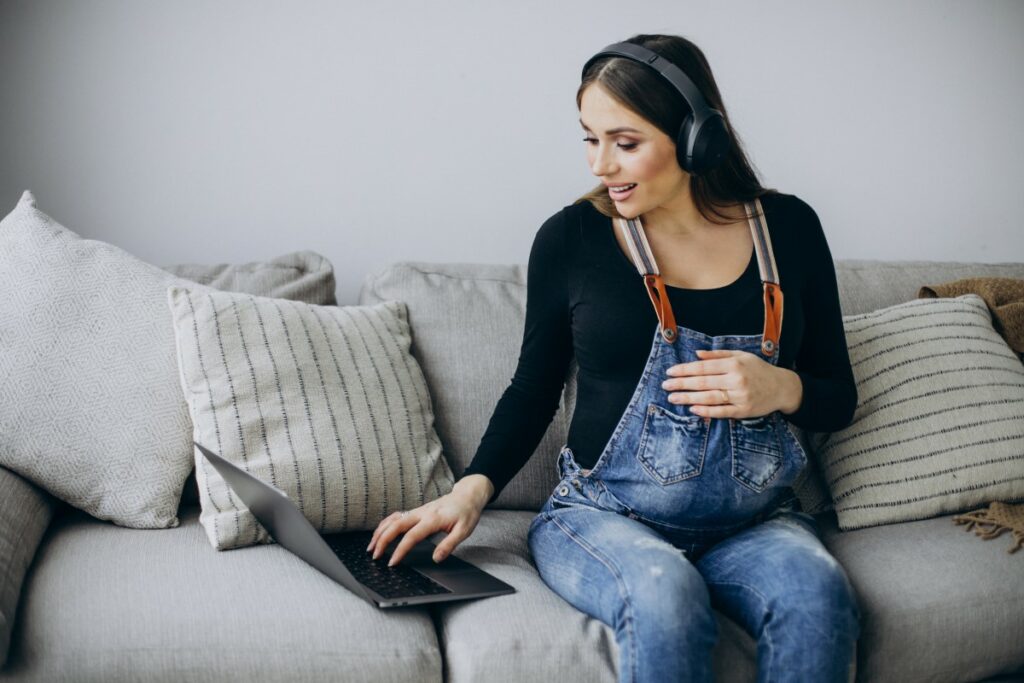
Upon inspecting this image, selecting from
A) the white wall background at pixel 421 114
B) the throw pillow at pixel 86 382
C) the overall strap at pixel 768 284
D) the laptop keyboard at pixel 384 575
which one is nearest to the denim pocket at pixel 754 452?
the overall strap at pixel 768 284

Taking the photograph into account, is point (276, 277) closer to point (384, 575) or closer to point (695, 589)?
point (384, 575)

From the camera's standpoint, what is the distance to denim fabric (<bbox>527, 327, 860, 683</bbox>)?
3.51 ft

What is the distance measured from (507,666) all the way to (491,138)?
118 cm

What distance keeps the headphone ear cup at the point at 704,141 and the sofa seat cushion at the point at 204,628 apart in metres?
→ 0.67

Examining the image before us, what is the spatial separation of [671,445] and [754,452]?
11 cm

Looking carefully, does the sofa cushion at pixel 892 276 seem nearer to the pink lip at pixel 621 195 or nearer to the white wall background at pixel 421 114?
the white wall background at pixel 421 114

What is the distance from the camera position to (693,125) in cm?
120

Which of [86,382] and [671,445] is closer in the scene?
[671,445]

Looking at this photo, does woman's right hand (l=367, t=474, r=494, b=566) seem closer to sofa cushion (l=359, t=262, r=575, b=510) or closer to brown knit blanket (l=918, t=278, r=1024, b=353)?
sofa cushion (l=359, t=262, r=575, b=510)

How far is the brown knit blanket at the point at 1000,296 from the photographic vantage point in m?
1.68

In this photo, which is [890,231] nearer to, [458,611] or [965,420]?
[965,420]

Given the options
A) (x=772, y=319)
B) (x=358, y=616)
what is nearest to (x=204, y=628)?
(x=358, y=616)

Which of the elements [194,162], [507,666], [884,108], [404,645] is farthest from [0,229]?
[884,108]

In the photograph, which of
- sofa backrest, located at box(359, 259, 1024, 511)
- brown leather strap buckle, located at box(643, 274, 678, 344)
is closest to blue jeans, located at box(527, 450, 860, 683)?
brown leather strap buckle, located at box(643, 274, 678, 344)
